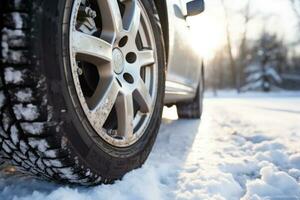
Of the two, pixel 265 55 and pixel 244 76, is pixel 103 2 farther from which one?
pixel 244 76

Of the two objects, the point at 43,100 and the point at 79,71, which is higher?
the point at 79,71

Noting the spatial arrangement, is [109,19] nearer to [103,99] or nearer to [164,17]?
[103,99]

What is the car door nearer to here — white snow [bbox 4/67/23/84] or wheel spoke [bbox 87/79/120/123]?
wheel spoke [bbox 87/79/120/123]

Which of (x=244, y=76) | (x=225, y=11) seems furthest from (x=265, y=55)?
(x=225, y=11)

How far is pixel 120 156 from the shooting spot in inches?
58.6

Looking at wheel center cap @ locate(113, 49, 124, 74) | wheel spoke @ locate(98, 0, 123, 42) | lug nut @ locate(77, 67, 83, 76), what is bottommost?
lug nut @ locate(77, 67, 83, 76)

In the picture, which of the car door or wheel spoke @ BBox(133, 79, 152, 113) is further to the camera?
the car door

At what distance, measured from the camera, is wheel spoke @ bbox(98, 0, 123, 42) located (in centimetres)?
152

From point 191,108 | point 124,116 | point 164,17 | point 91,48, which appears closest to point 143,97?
point 124,116

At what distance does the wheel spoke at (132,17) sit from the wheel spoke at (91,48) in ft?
0.73

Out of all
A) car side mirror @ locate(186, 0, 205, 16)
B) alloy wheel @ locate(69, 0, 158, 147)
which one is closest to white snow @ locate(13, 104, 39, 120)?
alloy wheel @ locate(69, 0, 158, 147)

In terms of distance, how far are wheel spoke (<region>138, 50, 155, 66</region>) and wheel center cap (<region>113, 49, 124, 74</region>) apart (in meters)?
0.15

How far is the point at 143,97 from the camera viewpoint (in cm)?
178

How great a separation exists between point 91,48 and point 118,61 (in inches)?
9.6
